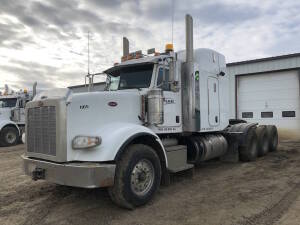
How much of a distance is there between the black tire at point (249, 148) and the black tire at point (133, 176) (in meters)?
4.72

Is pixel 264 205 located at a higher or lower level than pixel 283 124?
lower

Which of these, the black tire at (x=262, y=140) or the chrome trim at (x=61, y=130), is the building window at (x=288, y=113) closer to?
the black tire at (x=262, y=140)

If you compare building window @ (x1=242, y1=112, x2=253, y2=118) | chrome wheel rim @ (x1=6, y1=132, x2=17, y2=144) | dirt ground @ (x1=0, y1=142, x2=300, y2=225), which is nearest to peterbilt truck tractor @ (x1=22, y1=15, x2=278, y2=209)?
dirt ground @ (x1=0, y1=142, x2=300, y2=225)

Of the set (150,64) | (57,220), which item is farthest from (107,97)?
(57,220)

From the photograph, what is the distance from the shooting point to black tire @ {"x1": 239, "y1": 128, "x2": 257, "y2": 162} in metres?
9.10

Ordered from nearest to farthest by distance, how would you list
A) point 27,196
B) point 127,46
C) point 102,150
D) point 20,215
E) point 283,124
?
1. point 102,150
2. point 20,215
3. point 27,196
4. point 127,46
5. point 283,124

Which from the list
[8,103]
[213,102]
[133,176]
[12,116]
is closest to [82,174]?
[133,176]

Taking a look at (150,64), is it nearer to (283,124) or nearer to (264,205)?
(264,205)

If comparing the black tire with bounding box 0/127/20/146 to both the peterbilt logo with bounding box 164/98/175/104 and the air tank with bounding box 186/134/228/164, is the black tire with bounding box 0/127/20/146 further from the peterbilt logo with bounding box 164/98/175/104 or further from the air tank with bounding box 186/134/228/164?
the peterbilt logo with bounding box 164/98/175/104

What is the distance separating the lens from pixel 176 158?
6145mm

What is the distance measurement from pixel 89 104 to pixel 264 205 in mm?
3431

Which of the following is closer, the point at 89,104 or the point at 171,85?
the point at 89,104

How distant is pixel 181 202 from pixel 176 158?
1134 millimetres

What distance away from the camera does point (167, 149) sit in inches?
235
